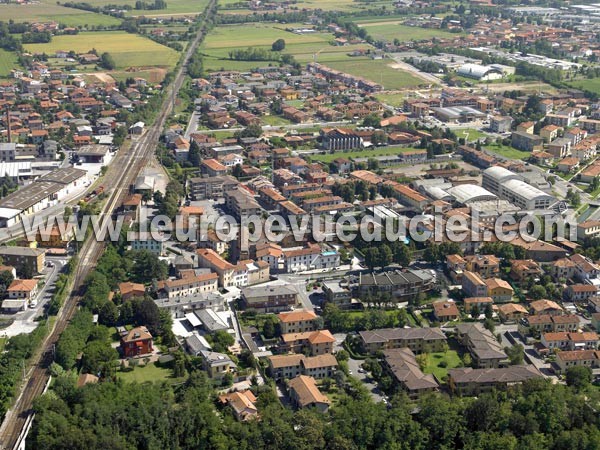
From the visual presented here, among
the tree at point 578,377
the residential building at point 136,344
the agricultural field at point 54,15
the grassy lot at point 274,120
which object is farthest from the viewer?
the agricultural field at point 54,15

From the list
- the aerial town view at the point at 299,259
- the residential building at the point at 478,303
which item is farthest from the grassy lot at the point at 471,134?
the residential building at the point at 478,303

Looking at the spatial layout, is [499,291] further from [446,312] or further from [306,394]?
[306,394]

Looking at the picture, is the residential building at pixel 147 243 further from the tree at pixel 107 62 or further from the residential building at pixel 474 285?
the tree at pixel 107 62

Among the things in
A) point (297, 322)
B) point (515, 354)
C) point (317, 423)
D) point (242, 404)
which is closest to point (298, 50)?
point (297, 322)

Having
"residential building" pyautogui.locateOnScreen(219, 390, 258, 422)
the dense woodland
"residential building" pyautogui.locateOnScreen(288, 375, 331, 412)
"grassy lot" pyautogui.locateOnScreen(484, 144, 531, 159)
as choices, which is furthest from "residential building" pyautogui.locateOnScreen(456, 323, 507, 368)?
"grassy lot" pyautogui.locateOnScreen(484, 144, 531, 159)

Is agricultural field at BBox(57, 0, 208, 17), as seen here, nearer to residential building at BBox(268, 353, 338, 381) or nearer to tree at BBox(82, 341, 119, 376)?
tree at BBox(82, 341, 119, 376)

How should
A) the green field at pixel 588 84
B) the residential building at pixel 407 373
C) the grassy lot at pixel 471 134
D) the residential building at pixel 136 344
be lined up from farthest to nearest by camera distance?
the green field at pixel 588 84 < the grassy lot at pixel 471 134 < the residential building at pixel 136 344 < the residential building at pixel 407 373
